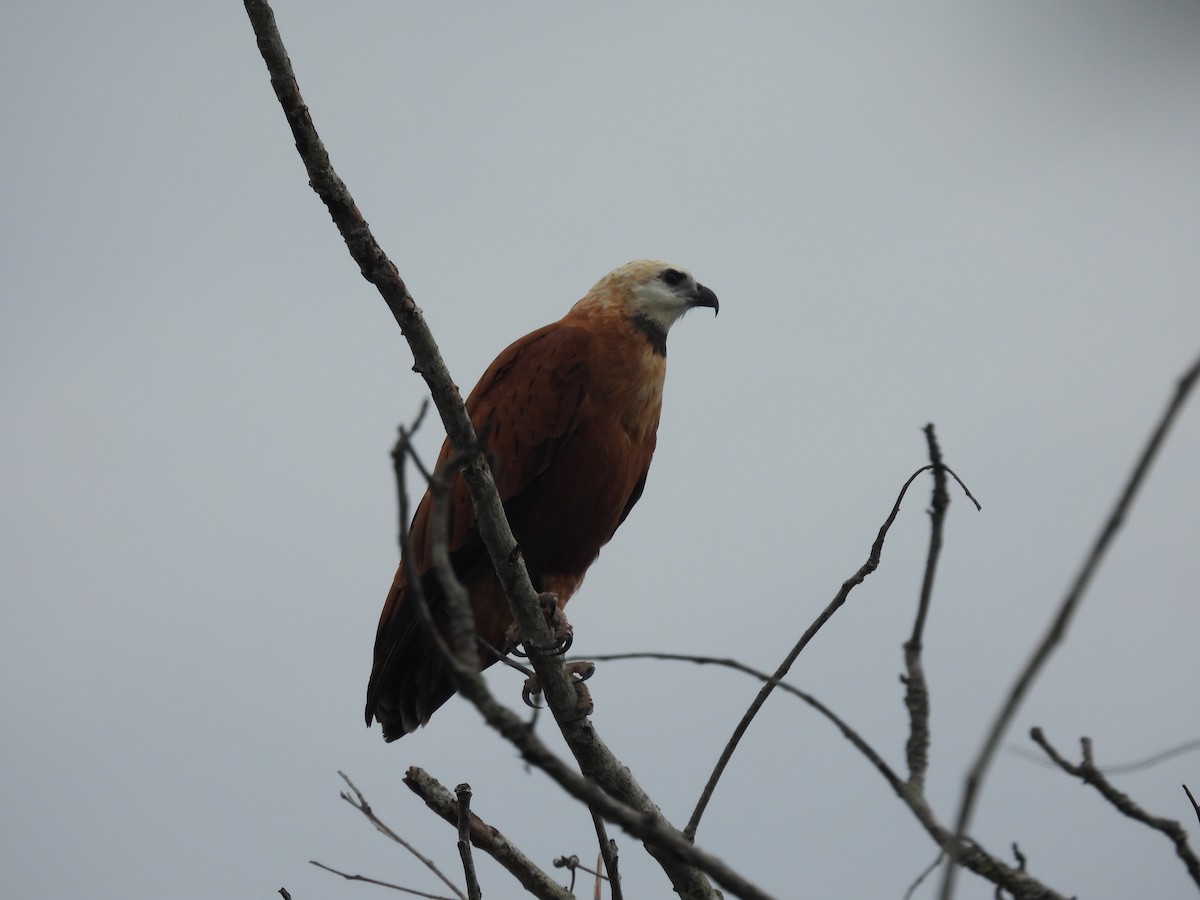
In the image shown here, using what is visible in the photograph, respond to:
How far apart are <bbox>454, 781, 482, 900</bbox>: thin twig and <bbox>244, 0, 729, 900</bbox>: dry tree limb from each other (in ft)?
1.22

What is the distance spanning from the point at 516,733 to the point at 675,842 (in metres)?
0.27

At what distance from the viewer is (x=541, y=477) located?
5004 millimetres

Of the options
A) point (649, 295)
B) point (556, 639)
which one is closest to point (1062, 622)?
point (556, 639)

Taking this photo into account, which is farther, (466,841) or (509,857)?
(509,857)

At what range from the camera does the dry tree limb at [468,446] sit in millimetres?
2834

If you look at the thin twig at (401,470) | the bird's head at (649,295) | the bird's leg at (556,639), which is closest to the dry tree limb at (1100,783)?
the thin twig at (401,470)

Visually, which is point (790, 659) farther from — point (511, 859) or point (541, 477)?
point (541, 477)

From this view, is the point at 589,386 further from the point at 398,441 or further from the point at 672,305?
the point at 398,441

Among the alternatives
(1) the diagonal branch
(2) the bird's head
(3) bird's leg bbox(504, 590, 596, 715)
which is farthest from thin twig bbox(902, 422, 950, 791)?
(2) the bird's head

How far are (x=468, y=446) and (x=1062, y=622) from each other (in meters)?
1.17

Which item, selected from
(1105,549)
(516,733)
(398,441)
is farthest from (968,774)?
(398,441)

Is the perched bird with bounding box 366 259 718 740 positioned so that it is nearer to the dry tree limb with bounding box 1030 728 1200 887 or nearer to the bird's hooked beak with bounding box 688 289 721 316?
the bird's hooked beak with bounding box 688 289 721 316

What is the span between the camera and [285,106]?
2852 mm

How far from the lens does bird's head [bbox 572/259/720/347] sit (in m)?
5.70
